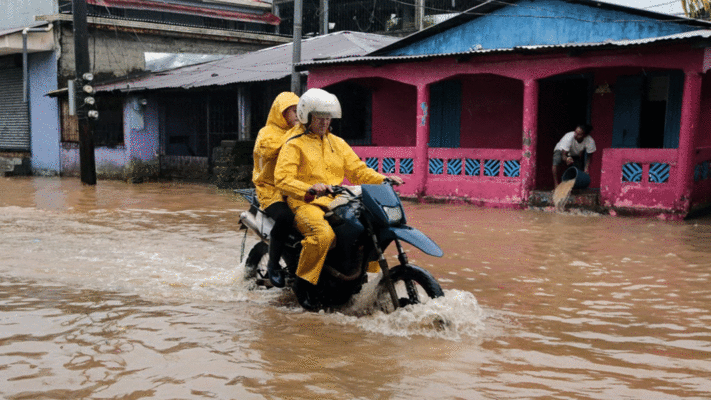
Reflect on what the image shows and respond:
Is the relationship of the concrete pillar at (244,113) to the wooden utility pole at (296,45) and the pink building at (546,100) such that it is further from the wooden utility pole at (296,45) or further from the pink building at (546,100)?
the pink building at (546,100)

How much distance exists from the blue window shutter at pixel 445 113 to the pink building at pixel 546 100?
0.08 ft

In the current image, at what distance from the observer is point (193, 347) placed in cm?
439

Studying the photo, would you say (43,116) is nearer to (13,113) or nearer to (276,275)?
(13,113)

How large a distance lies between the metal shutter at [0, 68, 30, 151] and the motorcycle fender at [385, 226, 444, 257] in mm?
22207

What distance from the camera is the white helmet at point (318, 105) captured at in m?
4.97

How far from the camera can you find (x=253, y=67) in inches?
752

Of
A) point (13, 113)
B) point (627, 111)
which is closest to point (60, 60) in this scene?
point (13, 113)

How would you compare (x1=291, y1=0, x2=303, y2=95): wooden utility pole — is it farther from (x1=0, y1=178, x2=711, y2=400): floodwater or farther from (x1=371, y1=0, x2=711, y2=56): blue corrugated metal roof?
(x1=0, y1=178, x2=711, y2=400): floodwater

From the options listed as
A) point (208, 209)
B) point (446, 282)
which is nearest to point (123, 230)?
point (208, 209)

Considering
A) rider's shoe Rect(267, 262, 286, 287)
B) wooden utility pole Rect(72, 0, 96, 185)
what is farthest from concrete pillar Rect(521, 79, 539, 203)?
wooden utility pole Rect(72, 0, 96, 185)

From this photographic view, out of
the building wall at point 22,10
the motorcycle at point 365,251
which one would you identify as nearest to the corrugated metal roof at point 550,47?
the motorcycle at point 365,251

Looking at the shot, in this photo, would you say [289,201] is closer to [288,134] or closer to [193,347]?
[288,134]

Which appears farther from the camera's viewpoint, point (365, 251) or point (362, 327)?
point (365, 251)

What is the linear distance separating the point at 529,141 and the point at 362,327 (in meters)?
8.58
